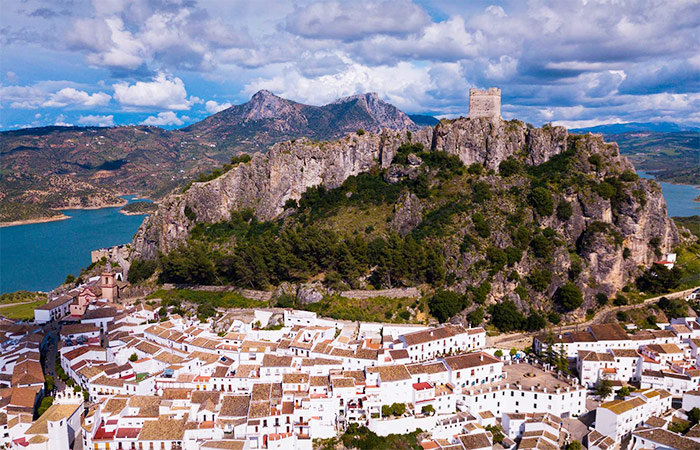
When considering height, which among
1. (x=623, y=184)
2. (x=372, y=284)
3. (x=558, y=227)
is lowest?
(x=372, y=284)

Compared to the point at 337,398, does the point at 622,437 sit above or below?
below

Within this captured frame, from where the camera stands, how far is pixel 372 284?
32.9 metres

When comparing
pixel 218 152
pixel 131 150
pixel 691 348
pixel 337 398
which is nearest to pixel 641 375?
pixel 691 348

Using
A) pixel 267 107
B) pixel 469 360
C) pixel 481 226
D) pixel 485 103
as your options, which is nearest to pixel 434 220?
pixel 481 226

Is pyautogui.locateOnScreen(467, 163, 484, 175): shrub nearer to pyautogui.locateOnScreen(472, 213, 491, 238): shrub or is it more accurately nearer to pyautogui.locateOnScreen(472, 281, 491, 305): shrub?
pyautogui.locateOnScreen(472, 213, 491, 238): shrub

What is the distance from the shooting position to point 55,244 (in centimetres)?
7581

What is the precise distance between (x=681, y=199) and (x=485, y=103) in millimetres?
80616

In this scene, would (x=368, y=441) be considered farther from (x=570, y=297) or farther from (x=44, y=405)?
(x=570, y=297)

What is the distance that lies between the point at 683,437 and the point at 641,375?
481cm

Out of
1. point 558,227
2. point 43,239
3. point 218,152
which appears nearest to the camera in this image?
point 558,227

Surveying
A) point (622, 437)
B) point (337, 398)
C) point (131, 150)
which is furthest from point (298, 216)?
point (131, 150)

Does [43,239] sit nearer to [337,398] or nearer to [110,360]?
[110,360]

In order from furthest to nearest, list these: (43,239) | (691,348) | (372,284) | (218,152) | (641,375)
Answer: (218,152), (43,239), (372,284), (691,348), (641,375)

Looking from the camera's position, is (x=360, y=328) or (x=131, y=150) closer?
(x=360, y=328)
